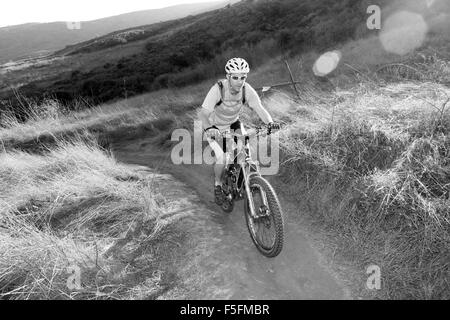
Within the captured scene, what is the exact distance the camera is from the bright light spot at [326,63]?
45.6 feet

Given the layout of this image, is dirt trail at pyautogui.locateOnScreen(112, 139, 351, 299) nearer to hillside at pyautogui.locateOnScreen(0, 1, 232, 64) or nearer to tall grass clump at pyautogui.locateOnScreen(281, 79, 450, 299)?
tall grass clump at pyautogui.locateOnScreen(281, 79, 450, 299)

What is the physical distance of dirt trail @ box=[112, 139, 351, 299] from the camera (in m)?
4.43

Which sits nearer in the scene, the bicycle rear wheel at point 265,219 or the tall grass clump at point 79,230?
the tall grass clump at point 79,230

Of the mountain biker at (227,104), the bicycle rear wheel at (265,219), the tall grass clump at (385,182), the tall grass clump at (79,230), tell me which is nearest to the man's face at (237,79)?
the mountain biker at (227,104)

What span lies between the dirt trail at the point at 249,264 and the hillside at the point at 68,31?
477 feet

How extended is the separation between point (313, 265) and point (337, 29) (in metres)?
16.3

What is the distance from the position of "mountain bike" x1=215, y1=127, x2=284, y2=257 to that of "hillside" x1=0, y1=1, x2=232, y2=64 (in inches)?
5726

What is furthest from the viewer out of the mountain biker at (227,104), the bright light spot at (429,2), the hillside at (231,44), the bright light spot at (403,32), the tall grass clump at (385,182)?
the hillside at (231,44)

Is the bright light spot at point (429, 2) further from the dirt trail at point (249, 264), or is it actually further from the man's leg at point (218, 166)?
the man's leg at point (218, 166)

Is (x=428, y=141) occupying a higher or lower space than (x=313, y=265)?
higher

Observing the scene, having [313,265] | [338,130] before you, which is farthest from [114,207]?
[338,130]

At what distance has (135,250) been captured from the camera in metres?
5.43

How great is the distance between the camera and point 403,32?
1336cm
